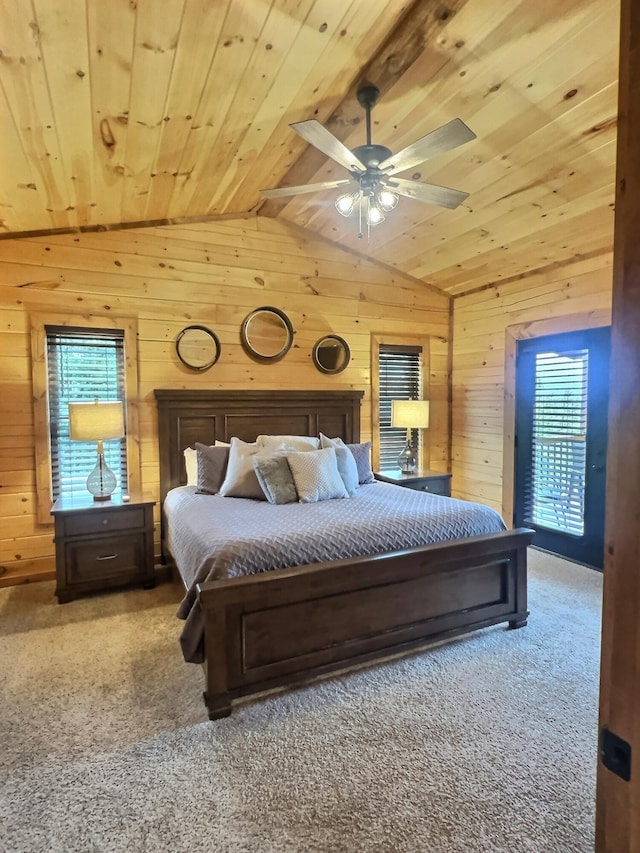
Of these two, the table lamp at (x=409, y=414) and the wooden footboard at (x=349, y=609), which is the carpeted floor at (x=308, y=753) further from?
the table lamp at (x=409, y=414)

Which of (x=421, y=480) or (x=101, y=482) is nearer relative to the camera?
(x=101, y=482)

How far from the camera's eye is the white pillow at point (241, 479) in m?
3.36

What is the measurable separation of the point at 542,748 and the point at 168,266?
4.16m

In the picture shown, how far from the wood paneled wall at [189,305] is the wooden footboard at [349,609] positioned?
2.22 metres

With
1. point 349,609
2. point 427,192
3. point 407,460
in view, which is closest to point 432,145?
point 427,192

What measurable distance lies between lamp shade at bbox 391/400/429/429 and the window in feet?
8.05

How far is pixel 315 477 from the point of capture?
3.24 metres

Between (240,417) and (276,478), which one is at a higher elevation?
(240,417)

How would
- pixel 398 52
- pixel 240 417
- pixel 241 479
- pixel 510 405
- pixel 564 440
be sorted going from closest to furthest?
pixel 398 52 < pixel 241 479 < pixel 564 440 < pixel 240 417 < pixel 510 405

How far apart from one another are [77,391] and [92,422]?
55 centimetres

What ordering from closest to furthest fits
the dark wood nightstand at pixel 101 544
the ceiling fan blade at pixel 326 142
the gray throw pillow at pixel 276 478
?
the ceiling fan blade at pixel 326 142, the gray throw pillow at pixel 276 478, the dark wood nightstand at pixel 101 544

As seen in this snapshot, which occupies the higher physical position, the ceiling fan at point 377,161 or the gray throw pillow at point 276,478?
the ceiling fan at point 377,161

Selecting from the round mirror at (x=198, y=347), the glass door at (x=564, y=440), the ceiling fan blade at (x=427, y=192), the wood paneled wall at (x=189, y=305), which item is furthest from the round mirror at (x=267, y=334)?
the glass door at (x=564, y=440)

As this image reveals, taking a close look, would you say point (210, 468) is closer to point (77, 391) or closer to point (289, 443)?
point (289, 443)
